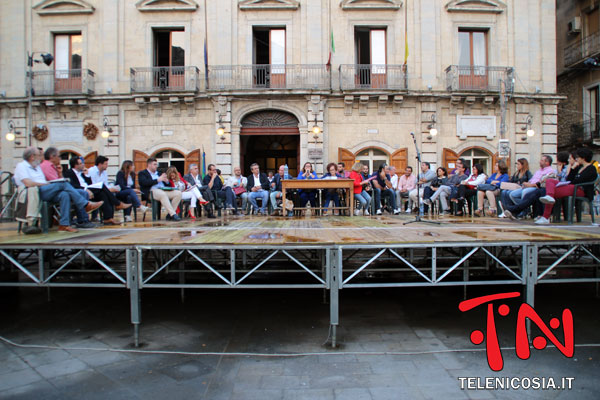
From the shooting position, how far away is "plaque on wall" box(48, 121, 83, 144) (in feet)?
51.1

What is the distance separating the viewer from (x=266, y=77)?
15.2 m

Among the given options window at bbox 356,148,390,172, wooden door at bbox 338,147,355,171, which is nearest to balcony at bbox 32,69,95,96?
wooden door at bbox 338,147,355,171

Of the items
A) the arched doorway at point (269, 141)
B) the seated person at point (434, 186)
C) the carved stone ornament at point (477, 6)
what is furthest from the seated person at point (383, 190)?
the carved stone ornament at point (477, 6)

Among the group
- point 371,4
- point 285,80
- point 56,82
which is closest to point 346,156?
point 285,80

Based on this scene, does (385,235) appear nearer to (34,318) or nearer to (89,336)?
(89,336)

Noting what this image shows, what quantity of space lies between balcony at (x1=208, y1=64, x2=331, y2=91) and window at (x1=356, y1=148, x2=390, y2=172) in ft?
9.70

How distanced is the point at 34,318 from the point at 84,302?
0.82 m

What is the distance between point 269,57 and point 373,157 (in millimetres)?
5871

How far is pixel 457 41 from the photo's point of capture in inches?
605

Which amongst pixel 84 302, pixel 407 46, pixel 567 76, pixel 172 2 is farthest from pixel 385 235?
pixel 567 76

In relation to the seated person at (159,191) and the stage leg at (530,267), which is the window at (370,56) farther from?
the stage leg at (530,267)

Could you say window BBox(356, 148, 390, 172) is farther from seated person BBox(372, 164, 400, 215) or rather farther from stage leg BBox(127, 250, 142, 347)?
stage leg BBox(127, 250, 142, 347)

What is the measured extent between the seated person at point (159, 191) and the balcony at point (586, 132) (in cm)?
1905

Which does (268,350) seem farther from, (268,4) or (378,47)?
(268,4)
